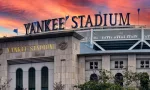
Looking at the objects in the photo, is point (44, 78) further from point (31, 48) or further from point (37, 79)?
point (31, 48)

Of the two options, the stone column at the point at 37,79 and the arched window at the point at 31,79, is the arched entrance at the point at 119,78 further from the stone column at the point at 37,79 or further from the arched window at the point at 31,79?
the arched window at the point at 31,79

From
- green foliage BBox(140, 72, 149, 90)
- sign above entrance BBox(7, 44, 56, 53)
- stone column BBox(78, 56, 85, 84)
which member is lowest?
green foliage BBox(140, 72, 149, 90)

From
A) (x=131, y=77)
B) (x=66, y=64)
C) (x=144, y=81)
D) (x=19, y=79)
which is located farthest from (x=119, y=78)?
(x=19, y=79)

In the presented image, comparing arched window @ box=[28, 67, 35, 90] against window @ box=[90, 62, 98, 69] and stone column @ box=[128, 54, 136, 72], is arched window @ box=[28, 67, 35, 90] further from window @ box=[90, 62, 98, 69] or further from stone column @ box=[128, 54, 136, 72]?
stone column @ box=[128, 54, 136, 72]

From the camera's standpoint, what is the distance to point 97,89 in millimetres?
61281

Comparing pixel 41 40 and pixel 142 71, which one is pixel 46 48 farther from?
pixel 142 71

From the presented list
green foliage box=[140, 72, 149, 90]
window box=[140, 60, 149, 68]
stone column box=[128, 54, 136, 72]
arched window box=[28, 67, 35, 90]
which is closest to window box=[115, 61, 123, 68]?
stone column box=[128, 54, 136, 72]


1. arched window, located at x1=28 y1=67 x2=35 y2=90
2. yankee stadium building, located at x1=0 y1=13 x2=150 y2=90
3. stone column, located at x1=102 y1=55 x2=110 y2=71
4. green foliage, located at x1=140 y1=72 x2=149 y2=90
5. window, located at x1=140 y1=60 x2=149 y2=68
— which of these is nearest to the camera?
green foliage, located at x1=140 y1=72 x2=149 y2=90

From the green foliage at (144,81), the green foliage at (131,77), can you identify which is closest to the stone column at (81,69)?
the green foliage at (131,77)

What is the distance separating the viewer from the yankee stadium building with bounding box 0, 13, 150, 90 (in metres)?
68.9

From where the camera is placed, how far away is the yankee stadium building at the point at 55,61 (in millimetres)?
68938

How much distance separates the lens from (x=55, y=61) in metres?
69.7

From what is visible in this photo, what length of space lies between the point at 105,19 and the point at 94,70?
72.0 feet

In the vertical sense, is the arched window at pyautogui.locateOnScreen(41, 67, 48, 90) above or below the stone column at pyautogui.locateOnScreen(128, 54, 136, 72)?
below
